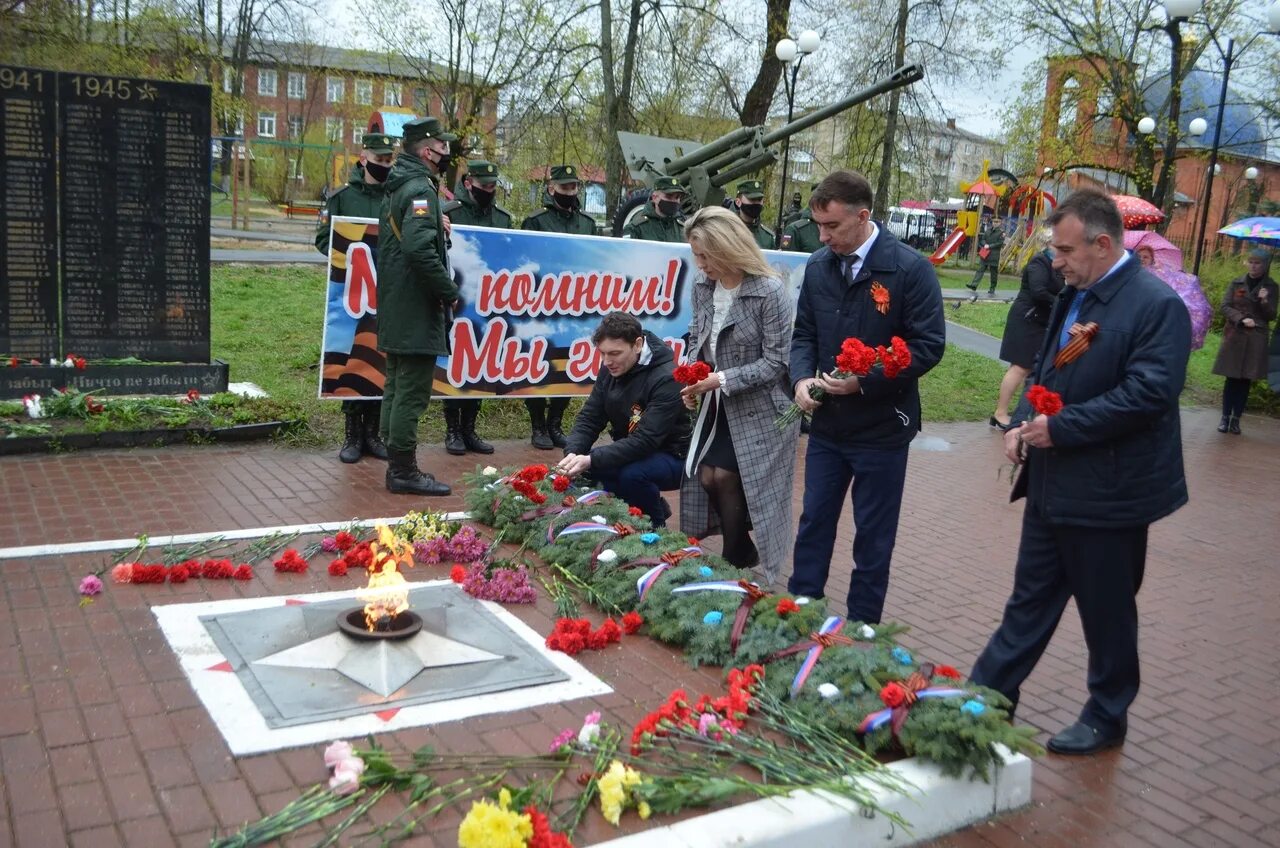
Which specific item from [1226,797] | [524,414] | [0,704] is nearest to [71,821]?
[0,704]

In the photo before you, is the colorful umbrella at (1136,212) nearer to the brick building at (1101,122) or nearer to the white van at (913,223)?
the brick building at (1101,122)

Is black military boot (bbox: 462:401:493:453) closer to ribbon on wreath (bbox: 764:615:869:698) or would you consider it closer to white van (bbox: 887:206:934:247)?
ribbon on wreath (bbox: 764:615:869:698)

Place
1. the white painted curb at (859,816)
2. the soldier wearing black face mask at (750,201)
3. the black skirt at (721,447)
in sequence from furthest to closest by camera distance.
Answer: the soldier wearing black face mask at (750,201)
the black skirt at (721,447)
the white painted curb at (859,816)

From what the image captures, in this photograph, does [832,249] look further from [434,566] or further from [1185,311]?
[434,566]

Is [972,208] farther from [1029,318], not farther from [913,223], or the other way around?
[1029,318]

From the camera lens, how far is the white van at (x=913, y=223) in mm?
48812

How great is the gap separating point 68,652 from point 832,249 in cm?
349

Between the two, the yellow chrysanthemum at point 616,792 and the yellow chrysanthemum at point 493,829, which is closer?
the yellow chrysanthemum at point 493,829

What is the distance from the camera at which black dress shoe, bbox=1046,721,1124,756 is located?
412 centimetres

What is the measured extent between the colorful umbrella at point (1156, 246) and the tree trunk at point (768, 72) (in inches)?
320

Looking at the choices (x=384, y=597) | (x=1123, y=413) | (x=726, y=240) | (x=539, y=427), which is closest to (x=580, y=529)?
(x=384, y=597)

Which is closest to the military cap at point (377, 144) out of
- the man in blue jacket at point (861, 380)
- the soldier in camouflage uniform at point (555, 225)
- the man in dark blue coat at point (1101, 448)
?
the soldier in camouflage uniform at point (555, 225)

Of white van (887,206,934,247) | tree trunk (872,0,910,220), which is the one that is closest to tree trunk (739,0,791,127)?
tree trunk (872,0,910,220)

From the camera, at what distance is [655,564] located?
5.01m
